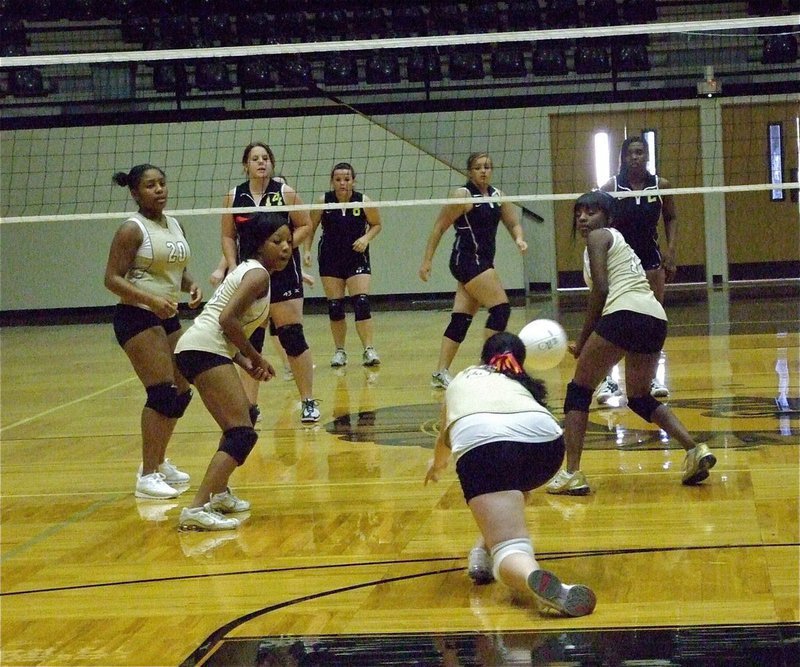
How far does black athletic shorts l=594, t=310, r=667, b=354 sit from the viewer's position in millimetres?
5434

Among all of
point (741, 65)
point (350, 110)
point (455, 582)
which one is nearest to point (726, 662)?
point (455, 582)

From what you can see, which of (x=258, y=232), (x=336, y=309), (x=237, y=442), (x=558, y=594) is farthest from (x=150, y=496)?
(x=336, y=309)

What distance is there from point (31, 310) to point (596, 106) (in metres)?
9.49

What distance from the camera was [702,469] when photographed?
17.8ft

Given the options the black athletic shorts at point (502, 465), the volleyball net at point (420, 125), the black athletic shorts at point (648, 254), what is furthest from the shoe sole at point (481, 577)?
the volleyball net at point (420, 125)

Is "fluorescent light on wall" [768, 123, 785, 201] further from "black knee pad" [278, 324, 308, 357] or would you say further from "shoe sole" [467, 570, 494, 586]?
"shoe sole" [467, 570, 494, 586]

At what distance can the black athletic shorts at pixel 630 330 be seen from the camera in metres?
5.43

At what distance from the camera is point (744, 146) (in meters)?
18.7

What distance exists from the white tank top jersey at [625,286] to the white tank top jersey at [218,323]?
61.5 inches

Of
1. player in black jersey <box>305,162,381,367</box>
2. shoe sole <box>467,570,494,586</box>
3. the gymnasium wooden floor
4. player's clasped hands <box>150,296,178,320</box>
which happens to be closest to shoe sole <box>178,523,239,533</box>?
the gymnasium wooden floor

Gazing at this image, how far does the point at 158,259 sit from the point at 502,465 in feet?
8.36

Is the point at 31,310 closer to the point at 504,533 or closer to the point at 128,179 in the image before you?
the point at 128,179

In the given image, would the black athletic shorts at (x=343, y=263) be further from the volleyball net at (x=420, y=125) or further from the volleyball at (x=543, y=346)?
the volleyball net at (x=420, y=125)

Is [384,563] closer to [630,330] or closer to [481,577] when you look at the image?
[481,577]
